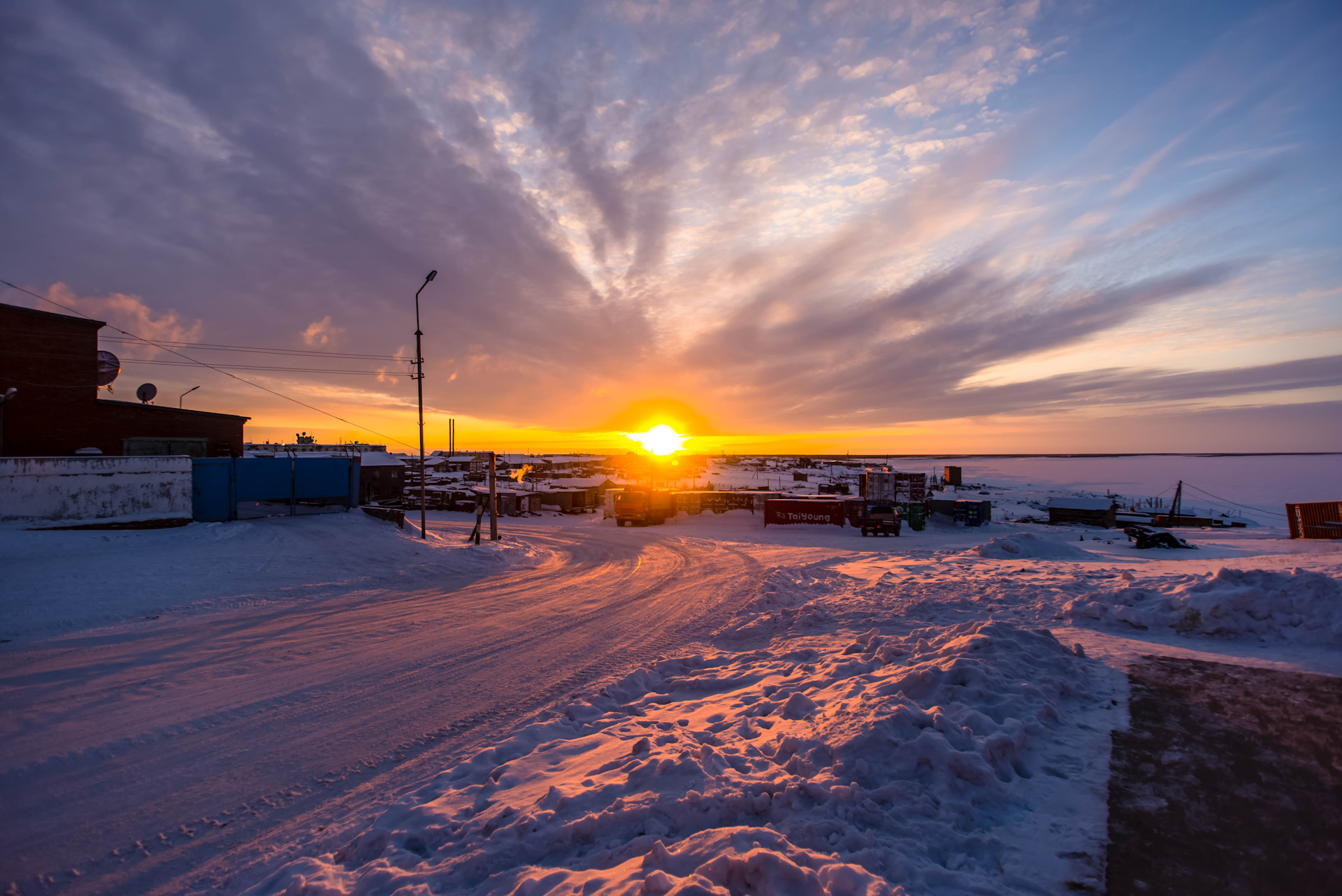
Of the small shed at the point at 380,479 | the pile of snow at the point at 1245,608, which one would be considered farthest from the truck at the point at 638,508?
the pile of snow at the point at 1245,608

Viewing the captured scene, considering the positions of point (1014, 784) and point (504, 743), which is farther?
point (504, 743)

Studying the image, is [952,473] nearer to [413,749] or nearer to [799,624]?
[799,624]

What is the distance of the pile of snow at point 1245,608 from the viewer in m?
9.17

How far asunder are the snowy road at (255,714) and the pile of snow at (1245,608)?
8.17 m

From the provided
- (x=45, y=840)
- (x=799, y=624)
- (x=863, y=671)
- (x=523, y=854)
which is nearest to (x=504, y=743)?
(x=523, y=854)

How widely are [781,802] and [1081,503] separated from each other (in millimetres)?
50789

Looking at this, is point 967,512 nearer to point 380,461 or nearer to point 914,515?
point 914,515

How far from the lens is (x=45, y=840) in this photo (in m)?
4.79

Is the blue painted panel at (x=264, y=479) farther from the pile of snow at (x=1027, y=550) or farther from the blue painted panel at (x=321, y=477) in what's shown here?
the pile of snow at (x=1027, y=550)

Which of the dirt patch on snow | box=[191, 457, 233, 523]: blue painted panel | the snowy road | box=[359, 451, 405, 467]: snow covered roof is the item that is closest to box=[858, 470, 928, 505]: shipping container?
box=[359, 451, 405, 467]: snow covered roof

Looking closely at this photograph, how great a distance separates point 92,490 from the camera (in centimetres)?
1758

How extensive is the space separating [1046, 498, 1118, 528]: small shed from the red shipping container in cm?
1956

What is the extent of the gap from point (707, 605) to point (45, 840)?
11.5 meters

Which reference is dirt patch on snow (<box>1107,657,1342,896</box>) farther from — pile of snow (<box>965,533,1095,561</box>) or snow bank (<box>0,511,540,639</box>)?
snow bank (<box>0,511,540,639</box>)
